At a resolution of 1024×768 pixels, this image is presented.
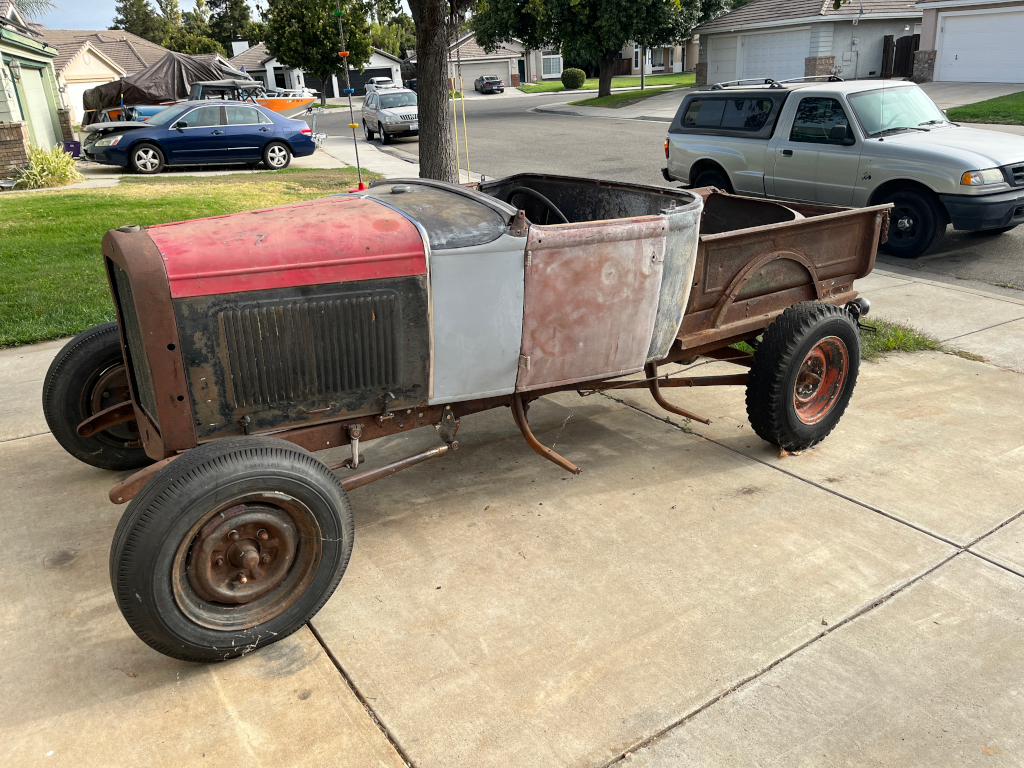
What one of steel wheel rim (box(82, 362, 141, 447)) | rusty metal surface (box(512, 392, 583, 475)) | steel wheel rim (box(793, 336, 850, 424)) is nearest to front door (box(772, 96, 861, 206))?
steel wheel rim (box(793, 336, 850, 424))

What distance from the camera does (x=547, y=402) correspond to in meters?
5.38

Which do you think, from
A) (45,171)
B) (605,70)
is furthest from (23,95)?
A: (605,70)

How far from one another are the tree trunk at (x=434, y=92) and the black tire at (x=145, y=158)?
1106 cm

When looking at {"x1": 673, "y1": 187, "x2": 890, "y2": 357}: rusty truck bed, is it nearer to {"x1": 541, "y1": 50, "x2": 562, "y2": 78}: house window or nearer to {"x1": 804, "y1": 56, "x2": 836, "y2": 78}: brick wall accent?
{"x1": 804, "y1": 56, "x2": 836, "y2": 78}: brick wall accent

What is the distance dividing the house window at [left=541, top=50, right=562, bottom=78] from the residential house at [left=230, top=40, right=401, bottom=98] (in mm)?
17210

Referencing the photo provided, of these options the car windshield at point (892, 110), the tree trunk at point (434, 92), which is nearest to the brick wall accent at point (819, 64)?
the car windshield at point (892, 110)

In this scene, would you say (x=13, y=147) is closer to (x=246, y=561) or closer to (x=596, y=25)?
(x=246, y=561)

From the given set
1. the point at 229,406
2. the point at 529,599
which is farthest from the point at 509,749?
the point at 229,406

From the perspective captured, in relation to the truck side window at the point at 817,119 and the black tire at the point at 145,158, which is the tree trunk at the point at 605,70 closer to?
the black tire at the point at 145,158

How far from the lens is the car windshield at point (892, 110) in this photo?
9.15 m

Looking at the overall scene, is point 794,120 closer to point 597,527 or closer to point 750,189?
point 750,189

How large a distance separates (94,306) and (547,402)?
4418mm

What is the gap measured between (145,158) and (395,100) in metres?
8.91

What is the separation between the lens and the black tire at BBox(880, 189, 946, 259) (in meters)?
8.68
